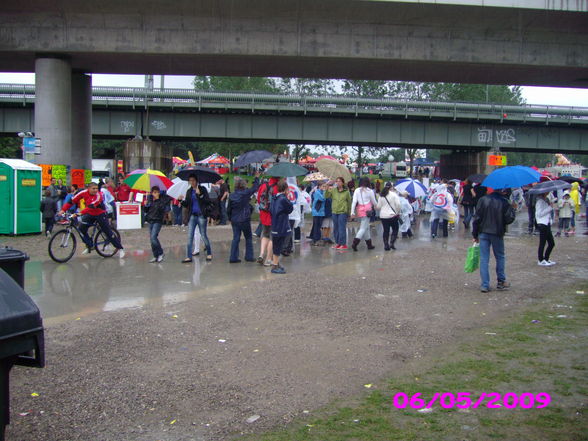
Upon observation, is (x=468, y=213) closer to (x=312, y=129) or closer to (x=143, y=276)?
(x=143, y=276)

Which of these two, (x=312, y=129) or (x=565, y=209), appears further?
(x=312, y=129)

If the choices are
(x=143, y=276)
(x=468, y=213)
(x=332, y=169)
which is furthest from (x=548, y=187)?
(x=143, y=276)

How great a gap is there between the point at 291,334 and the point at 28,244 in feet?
35.2

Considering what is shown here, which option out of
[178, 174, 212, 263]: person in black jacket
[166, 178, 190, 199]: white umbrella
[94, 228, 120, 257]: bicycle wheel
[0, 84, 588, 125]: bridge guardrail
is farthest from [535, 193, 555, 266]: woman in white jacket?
[0, 84, 588, 125]: bridge guardrail

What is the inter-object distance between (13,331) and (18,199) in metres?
14.8

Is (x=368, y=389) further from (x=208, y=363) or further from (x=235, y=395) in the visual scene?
(x=208, y=363)

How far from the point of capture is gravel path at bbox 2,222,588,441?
4.73 m

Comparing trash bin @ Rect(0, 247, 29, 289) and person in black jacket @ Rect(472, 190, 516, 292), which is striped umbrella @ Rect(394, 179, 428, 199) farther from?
trash bin @ Rect(0, 247, 29, 289)

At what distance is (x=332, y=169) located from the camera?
16.3m

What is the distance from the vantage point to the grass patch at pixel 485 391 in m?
4.41

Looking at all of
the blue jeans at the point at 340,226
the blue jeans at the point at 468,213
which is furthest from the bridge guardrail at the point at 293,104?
the blue jeans at the point at 340,226

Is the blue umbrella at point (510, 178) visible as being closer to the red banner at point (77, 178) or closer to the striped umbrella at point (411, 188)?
the striped umbrella at point (411, 188)

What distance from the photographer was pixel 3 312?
3473 millimetres

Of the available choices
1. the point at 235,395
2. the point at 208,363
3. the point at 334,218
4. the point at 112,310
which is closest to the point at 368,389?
the point at 235,395
